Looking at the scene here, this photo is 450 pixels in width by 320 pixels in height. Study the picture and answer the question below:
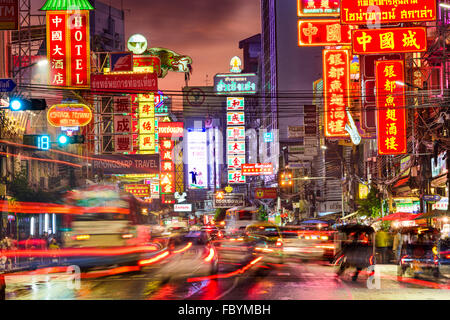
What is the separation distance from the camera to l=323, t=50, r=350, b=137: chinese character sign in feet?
131

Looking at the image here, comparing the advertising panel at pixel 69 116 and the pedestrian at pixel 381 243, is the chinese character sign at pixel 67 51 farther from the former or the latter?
the pedestrian at pixel 381 243

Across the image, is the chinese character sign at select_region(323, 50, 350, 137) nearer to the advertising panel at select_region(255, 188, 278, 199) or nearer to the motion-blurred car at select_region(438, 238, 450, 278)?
the motion-blurred car at select_region(438, 238, 450, 278)

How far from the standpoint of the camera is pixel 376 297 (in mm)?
17391

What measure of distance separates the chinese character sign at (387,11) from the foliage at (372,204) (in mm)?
25582

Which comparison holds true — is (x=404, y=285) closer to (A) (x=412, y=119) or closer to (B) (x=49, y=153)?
(A) (x=412, y=119)

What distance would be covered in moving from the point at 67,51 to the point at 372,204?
104 ft

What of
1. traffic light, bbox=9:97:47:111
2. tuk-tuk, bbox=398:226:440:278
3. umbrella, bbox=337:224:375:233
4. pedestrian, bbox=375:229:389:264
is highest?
traffic light, bbox=9:97:47:111

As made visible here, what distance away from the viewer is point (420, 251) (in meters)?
24.4

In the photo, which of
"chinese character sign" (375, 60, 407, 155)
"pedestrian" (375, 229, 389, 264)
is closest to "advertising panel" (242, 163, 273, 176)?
"pedestrian" (375, 229, 389, 264)

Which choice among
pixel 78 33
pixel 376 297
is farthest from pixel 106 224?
pixel 78 33

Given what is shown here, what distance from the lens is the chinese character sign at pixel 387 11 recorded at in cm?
3366

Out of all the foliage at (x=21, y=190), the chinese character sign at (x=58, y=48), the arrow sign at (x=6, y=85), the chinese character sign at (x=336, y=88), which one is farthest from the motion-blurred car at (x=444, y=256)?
the foliage at (x=21, y=190)

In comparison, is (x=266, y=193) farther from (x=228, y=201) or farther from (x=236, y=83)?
(x=236, y=83)

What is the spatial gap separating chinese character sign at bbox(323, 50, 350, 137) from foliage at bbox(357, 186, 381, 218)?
18022 millimetres
